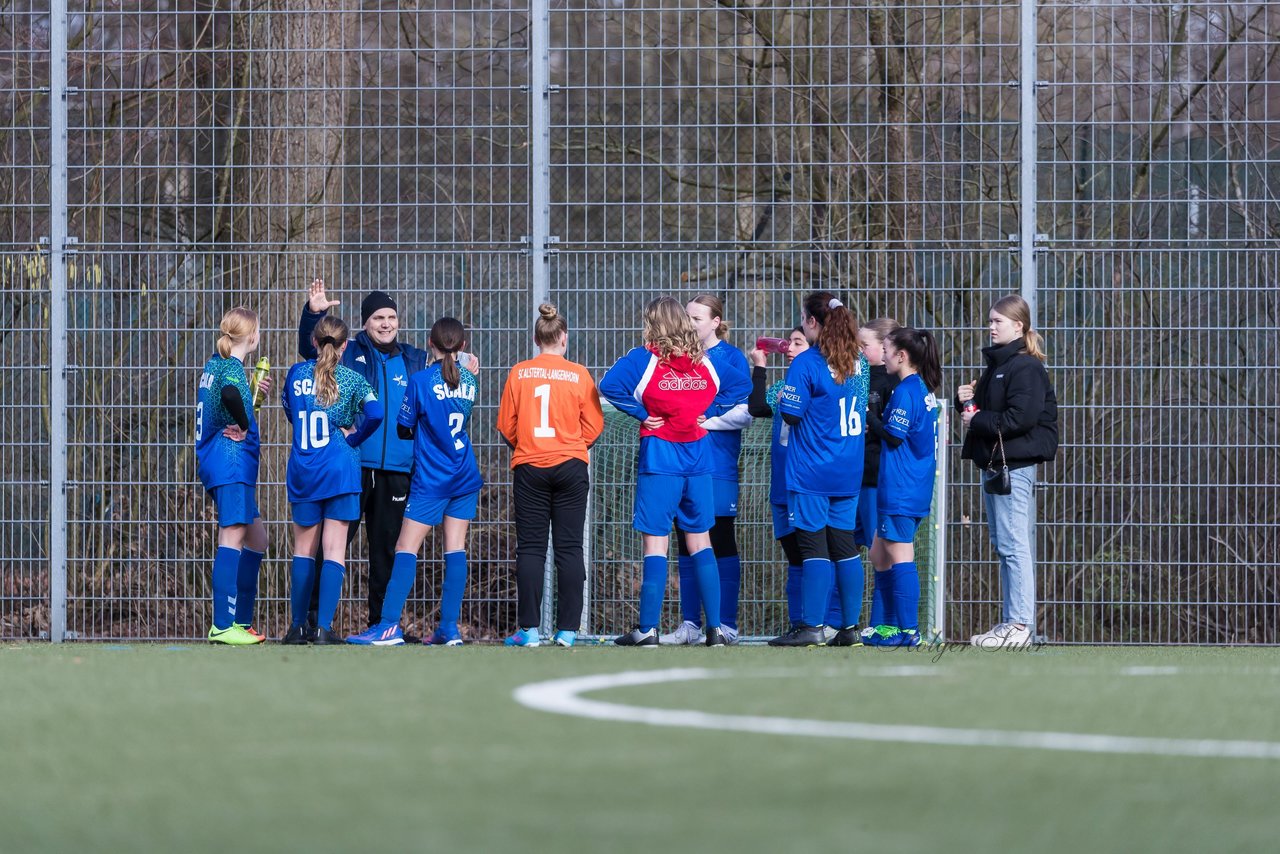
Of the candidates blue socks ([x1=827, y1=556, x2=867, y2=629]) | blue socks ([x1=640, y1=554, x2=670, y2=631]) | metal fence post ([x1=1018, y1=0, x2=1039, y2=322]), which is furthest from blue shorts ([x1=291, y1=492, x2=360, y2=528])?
metal fence post ([x1=1018, y1=0, x2=1039, y2=322])

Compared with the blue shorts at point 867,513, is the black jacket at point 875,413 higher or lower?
higher

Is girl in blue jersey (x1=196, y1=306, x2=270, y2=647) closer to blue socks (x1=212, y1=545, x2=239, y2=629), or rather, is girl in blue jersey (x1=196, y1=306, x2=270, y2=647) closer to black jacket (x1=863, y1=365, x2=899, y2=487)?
blue socks (x1=212, y1=545, x2=239, y2=629)

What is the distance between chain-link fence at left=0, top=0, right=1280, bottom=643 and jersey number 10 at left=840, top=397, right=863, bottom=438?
3.67 feet

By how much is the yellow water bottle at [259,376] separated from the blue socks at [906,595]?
307 centimetres

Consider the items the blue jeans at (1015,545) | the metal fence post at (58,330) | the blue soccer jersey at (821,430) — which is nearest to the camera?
the blue soccer jersey at (821,430)

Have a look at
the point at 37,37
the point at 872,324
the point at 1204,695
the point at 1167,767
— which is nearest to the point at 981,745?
the point at 1167,767

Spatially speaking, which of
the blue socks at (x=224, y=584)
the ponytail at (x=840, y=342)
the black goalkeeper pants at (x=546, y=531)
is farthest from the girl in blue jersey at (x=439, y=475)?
the ponytail at (x=840, y=342)

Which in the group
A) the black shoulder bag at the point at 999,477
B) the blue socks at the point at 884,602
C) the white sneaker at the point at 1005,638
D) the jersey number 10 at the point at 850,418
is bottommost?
the white sneaker at the point at 1005,638

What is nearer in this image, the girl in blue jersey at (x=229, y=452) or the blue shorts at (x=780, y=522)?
the girl in blue jersey at (x=229, y=452)

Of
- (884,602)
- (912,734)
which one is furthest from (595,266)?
(912,734)

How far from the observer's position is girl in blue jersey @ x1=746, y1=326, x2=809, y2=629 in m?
8.16

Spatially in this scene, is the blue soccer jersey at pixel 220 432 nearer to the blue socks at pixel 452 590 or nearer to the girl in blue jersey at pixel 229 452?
the girl in blue jersey at pixel 229 452

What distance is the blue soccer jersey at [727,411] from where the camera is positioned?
8047 millimetres

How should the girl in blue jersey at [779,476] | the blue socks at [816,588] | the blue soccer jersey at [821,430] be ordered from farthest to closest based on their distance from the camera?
the girl in blue jersey at [779,476]
the blue soccer jersey at [821,430]
the blue socks at [816,588]
